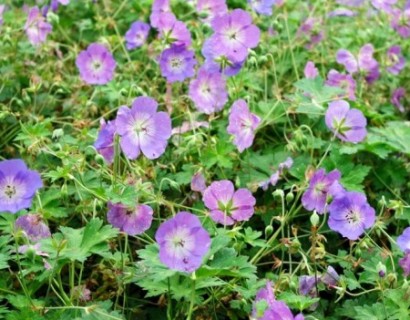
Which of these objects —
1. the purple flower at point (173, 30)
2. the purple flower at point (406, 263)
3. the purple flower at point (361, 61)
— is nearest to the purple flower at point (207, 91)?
the purple flower at point (173, 30)

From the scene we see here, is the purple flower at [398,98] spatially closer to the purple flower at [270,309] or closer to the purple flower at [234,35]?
the purple flower at [234,35]

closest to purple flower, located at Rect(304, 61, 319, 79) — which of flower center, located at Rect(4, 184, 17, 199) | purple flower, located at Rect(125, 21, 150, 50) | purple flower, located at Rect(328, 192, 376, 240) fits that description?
→ purple flower, located at Rect(125, 21, 150, 50)

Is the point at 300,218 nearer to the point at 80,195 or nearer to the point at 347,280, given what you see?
the point at 347,280

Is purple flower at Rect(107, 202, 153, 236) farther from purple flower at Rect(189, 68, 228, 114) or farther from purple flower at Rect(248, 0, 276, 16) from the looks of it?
purple flower at Rect(248, 0, 276, 16)

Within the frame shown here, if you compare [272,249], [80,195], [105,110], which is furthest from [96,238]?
[105,110]

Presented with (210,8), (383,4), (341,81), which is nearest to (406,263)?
(341,81)

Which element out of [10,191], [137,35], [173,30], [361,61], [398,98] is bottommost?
[398,98]

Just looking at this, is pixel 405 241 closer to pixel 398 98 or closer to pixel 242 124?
pixel 242 124
